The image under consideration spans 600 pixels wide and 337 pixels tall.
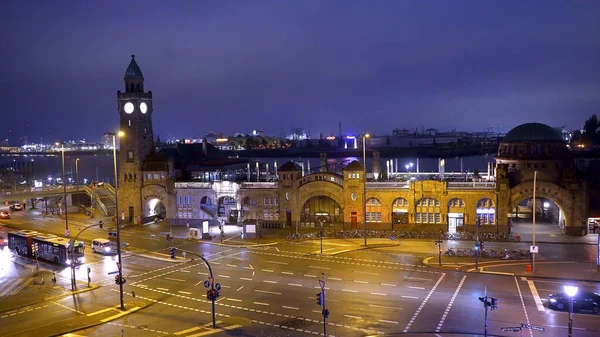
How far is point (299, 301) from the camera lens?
4572 cm

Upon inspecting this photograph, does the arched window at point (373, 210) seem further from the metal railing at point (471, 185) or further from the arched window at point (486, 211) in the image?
the arched window at point (486, 211)

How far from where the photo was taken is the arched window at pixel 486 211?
7231cm

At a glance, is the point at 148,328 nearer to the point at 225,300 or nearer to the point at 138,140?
the point at 225,300

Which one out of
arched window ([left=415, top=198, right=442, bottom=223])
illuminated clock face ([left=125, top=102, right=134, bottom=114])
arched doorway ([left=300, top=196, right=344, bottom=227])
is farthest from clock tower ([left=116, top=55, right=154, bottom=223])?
arched window ([left=415, top=198, right=442, bottom=223])

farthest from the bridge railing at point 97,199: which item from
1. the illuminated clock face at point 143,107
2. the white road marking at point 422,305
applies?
the white road marking at point 422,305

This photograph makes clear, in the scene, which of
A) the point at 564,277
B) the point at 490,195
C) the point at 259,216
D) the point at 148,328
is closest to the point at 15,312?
the point at 148,328

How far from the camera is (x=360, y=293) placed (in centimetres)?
4709

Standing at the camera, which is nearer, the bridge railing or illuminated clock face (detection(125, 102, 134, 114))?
illuminated clock face (detection(125, 102, 134, 114))

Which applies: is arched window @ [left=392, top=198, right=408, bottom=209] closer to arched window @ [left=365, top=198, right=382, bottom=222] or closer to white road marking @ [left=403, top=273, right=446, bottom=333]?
arched window @ [left=365, top=198, right=382, bottom=222]

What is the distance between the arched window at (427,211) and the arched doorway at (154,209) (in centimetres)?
4198

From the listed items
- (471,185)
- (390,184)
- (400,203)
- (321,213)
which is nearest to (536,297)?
(471,185)

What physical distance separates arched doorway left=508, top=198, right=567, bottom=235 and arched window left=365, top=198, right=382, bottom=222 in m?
17.3

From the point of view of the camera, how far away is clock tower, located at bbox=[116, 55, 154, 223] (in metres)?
88.8

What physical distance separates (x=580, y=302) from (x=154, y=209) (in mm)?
68542
